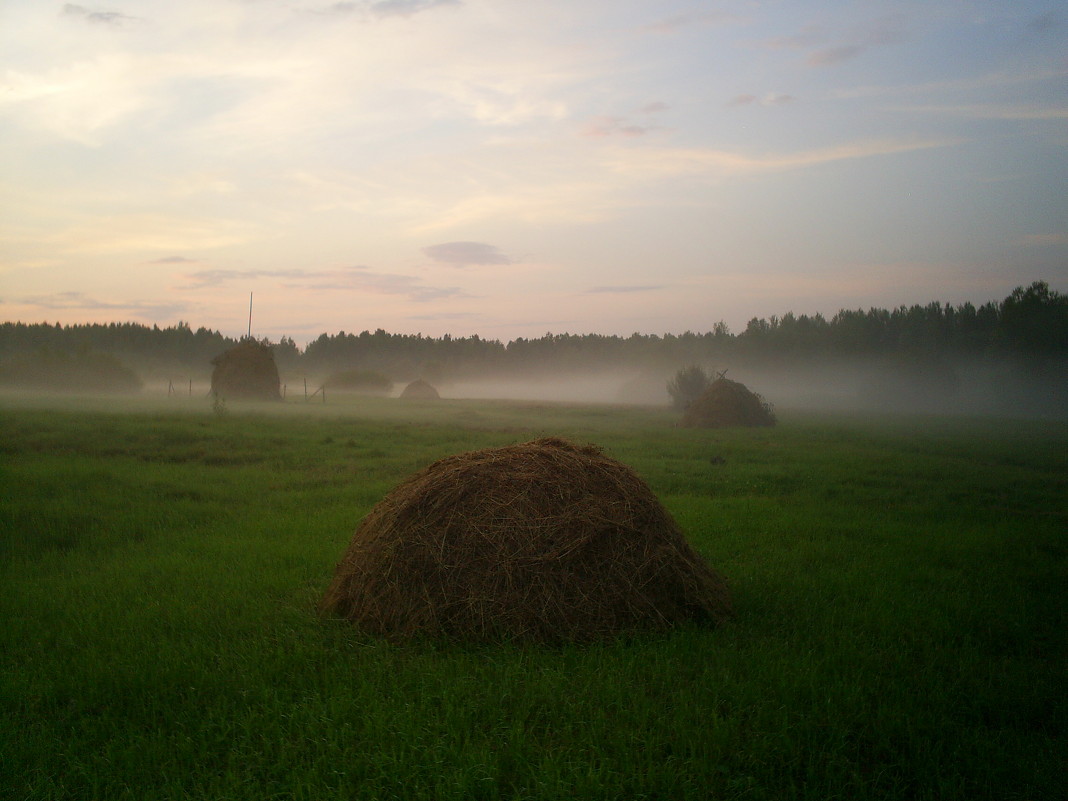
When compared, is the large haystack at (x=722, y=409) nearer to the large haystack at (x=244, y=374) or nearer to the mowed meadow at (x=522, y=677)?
the mowed meadow at (x=522, y=677)

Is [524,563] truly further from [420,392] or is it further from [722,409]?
[420,392]

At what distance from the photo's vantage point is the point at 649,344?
120 m

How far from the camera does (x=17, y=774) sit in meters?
3.84

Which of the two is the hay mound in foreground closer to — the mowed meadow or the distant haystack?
the mowed meadow

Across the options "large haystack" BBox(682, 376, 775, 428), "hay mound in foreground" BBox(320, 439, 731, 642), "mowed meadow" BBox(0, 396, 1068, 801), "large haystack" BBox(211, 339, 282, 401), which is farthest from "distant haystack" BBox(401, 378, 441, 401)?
"hay mound in foreground" BBox(320, 439, 731, 642)

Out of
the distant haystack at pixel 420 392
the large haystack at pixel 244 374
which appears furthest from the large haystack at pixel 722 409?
the distant haystack at pixel 420 392

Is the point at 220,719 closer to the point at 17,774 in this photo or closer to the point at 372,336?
the point at 17,774

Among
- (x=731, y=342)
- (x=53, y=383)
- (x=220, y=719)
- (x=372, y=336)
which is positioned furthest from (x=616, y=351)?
(x=220, y=719)

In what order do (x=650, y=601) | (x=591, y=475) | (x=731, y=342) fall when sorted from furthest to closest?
(x=731, y=342) → (x=591, y=475) → (x=650, y=601)

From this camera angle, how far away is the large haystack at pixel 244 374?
40.0 meters

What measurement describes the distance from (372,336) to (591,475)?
129 metres

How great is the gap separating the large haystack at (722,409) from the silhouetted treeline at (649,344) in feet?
166

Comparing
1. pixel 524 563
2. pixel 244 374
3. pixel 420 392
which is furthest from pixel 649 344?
pixel 524 563

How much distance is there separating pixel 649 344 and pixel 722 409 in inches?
3560
